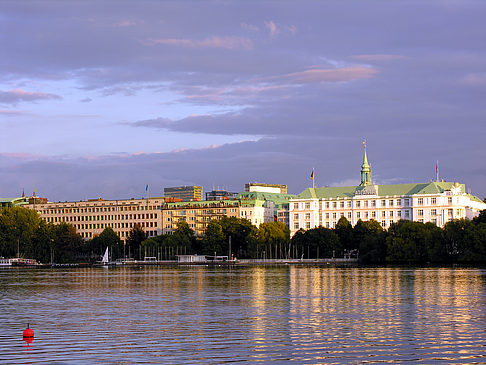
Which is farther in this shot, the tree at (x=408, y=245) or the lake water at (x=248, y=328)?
the tree at (x=408, y=245)

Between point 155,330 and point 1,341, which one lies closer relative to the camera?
point 1,341

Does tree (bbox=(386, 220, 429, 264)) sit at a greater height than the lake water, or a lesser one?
greater

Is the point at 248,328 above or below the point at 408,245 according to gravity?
below

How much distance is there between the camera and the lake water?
35.8m

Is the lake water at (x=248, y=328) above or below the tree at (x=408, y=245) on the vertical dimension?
below

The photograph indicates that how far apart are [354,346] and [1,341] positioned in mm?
16629

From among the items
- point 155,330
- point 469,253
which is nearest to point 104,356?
point 155,330

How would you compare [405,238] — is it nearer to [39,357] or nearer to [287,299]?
[287,299]

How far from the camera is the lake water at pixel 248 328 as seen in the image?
35844 mm

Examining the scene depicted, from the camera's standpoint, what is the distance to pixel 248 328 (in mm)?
45469

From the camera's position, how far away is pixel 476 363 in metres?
33.3

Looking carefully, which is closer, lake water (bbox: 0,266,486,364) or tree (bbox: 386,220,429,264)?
lake water (bbox: 0,266,486,364)

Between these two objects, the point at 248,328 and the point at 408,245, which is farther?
the point at 408,245

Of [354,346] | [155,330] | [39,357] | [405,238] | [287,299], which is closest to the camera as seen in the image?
[39,357]
